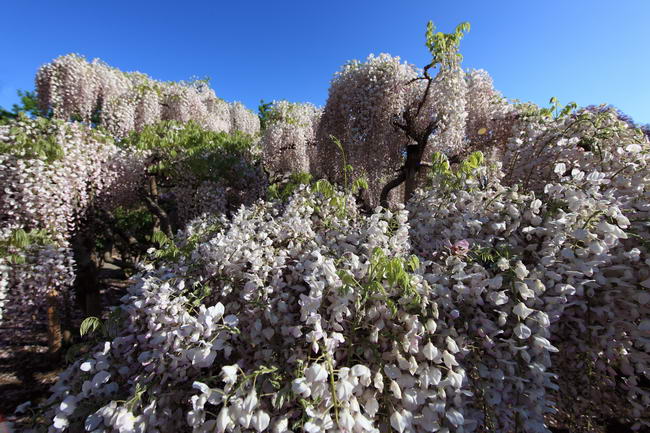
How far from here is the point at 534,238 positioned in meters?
2.33

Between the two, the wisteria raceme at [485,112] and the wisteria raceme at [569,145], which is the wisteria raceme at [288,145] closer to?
the wisteria raceme at [485,112]

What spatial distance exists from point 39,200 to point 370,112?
5463 mm

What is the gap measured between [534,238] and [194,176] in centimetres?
604

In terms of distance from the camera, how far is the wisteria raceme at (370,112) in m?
5.92

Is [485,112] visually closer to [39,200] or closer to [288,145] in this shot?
[288,145]

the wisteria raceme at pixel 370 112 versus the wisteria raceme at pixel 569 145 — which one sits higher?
the wisteria raceme at pixel 370 112

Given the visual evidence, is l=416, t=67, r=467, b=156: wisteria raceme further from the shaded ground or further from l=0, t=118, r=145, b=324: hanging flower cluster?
the shaded ground

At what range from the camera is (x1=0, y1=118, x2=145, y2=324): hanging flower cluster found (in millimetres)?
4176

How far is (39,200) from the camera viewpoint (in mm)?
4559

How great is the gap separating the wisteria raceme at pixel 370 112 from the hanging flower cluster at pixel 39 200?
14.3 feet

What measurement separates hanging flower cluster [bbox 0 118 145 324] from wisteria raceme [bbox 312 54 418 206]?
437cm

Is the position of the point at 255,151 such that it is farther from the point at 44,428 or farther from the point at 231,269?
the point at 44,428

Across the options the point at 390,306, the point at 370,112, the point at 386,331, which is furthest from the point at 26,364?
the point at 370,112

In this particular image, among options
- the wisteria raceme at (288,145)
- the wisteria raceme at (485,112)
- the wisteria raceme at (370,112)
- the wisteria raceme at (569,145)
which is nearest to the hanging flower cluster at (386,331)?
the wisteria raceme at (569,145)
